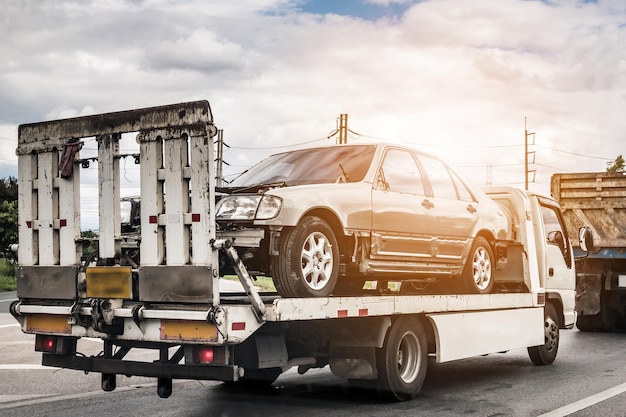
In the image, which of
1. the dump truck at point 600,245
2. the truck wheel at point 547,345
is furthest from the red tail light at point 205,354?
the dump truck at point 600,245

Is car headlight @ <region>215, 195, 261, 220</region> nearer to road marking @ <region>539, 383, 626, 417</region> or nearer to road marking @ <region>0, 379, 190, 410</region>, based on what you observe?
road marking @ <region>0, 379, 190, 410</region>

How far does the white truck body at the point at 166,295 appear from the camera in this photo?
6363 mm

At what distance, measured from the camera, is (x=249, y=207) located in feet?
23.6

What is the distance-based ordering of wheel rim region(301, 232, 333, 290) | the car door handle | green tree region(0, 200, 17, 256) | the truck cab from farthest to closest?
green tree region(0, 200, 17, 256) → the truck cab → the car door handle → wheel rim region(301, 232, 333, 290)

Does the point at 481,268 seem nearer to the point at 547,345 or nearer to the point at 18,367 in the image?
the point at 547,345

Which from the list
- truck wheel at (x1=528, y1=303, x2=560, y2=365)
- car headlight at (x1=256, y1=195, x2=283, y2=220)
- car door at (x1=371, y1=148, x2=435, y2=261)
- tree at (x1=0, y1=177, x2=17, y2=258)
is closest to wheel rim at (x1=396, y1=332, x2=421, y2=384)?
car door at (x1=371, y1=148, x2=435, y2=261)

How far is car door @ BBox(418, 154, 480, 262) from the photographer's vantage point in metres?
9.37

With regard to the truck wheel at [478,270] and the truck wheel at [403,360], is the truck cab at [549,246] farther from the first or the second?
the truck wheel at [403,360]

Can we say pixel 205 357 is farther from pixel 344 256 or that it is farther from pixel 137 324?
pixel 344 256

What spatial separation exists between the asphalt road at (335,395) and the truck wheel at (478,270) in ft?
3.46

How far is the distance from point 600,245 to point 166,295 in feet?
37.9

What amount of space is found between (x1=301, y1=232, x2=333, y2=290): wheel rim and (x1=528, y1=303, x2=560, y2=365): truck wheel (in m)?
4.81

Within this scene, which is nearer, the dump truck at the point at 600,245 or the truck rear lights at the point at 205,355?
the truck rear lights at the point at 205,355

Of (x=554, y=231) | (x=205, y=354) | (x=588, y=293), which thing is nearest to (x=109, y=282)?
(x=205, y=354)
